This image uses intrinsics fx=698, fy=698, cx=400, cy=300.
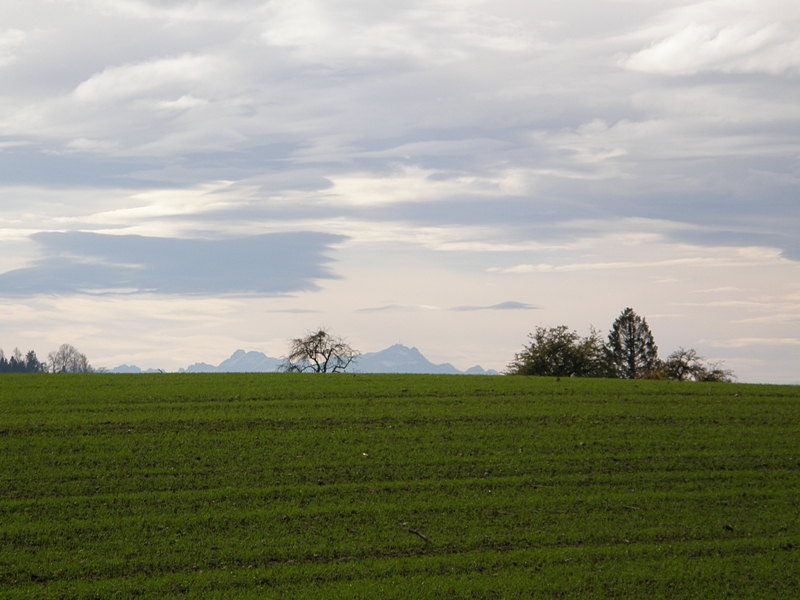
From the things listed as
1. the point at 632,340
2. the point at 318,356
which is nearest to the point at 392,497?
the point at 318,356

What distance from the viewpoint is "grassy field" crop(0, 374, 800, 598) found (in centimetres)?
1439

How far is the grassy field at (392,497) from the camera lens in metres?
14.4

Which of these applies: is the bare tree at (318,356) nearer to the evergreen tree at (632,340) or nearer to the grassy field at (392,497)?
the grassy field at (392,497)

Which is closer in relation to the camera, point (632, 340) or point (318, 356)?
point (318, 356)

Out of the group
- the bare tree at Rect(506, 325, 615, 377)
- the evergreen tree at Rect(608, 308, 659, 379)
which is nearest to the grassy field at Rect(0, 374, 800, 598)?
the bare tree at Rect(506, 325, 615, 377)

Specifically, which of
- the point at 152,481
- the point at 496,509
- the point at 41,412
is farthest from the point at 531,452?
the point at 41,412

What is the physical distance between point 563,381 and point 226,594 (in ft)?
81.6

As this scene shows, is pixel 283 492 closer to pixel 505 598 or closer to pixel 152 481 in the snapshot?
pixel 152 481

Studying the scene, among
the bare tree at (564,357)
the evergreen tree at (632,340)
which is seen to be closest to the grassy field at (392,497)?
the bare tree at (564,357)

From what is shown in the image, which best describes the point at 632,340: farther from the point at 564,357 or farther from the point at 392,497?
the point at 392,497

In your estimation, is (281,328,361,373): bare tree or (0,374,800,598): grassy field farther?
(281,328,361,373): bare tree

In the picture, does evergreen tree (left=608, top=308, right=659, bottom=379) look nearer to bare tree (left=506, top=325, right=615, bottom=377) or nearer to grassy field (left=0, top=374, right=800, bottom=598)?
bare tree (left=506, top=325, right=615, bottom=377)

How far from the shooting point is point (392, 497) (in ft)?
60.0

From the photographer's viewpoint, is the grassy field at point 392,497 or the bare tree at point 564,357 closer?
the grassy field at point 392,497
